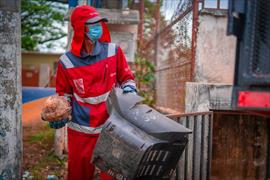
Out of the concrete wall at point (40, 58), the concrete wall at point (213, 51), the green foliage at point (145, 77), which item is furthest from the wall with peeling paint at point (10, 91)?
the concrete wall at point (40, 58)

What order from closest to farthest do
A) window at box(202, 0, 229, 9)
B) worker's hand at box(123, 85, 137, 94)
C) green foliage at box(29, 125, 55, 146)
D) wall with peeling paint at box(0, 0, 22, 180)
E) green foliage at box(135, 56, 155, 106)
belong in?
worker's hand at box(123, 85, 137, 94), wall with peeling paint at box(0, 0, 22, 180), window at box(202, 0, 229, 9), green foliage at box(29, 125, 55, 146), green foliage at box(135, 56, 155, 106)

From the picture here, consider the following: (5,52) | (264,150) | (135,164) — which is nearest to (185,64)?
(264,150)

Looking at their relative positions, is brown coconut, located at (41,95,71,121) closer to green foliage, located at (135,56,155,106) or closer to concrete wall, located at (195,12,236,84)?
concrete wall, located at (195,12,236,84)

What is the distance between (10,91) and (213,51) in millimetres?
2312

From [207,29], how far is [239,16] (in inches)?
118

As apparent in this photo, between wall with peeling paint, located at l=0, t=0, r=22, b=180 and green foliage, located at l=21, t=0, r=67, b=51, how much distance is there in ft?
37.0

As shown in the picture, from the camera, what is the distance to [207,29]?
17.4ft

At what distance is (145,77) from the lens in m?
8.52

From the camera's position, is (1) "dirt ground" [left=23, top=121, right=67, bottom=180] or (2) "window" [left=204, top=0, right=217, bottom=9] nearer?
(2) "window" [left=204, top=0, right=217, bottom=9]

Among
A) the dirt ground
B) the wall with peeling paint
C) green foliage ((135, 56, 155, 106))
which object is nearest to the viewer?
the wall with peeling paint

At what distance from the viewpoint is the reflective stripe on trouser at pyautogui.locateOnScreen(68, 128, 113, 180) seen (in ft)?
13.3

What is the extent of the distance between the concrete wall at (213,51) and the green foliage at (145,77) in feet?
10.0

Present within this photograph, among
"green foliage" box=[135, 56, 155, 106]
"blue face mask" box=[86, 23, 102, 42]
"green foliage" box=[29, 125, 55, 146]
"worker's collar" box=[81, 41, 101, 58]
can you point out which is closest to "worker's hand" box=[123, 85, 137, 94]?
"worker's collar" box=[81, 41, 101, 58]

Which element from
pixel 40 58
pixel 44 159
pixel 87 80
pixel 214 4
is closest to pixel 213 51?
pixel 214 4
